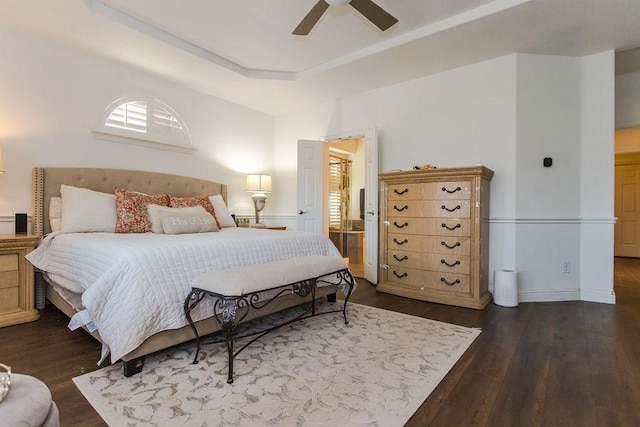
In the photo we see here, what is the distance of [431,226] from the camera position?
11.5 feet

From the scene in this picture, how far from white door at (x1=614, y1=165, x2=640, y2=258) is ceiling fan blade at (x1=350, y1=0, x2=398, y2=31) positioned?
725cm

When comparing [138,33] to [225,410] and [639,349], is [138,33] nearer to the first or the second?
[225,410]

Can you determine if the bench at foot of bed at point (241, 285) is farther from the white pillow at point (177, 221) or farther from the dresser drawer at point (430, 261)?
the dresser drawer at point (430, 261)

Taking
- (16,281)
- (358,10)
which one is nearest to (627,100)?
(358,10)

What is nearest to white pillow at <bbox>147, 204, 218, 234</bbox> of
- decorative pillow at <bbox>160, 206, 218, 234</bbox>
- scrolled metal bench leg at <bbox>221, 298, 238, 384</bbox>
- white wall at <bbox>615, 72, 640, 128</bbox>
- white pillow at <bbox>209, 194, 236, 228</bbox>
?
decorative pillow at <bbox>160, 206, 218, 234</bbox>

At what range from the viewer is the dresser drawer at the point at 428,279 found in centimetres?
330

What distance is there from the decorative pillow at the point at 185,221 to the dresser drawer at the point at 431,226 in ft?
6.57

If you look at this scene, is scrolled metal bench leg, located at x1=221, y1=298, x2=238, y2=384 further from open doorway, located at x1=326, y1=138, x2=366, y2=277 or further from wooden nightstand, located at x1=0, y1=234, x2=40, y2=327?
open doorway, located at x1=326, y1=138, x2=366, y2=277

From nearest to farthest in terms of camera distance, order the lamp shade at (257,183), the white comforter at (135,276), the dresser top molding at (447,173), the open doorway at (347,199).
→ the white comforter at (135,276) → the dresser top molding at (447,173) → the lamp shade at (257,183) → the open doorway at (347,199)

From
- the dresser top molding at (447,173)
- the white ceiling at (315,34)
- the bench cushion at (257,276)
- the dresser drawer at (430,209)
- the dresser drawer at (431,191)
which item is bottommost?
the bench cushion at (257,276)

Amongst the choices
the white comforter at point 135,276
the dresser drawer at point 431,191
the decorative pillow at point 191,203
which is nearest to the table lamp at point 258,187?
the decorative pillow at point 191,203

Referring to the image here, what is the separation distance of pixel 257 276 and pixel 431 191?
2238 mm

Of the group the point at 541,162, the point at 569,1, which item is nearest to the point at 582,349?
the point at 541,162

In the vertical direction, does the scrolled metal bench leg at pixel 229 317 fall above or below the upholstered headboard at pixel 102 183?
below
